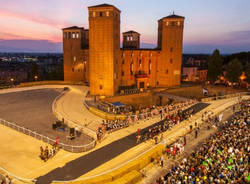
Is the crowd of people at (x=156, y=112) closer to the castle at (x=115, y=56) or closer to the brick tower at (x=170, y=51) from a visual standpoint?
the castle at (x=115, y=56)

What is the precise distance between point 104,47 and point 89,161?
29.6 meters

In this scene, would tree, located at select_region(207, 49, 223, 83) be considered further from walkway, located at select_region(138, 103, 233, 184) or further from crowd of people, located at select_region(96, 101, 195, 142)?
walkway, located at select_region(138, 103, 233, 184)

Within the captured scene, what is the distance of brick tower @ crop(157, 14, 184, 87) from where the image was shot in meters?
51.7

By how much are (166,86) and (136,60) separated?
35.6 ft

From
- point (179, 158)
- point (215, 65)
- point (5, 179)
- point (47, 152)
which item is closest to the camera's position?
point (5, 179)

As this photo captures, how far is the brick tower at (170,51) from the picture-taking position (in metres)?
51.7

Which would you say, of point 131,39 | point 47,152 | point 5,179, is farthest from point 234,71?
point 5,179

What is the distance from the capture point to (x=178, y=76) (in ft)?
178

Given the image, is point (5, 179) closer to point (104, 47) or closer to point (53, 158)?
point (53, 158)

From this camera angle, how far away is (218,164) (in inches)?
711

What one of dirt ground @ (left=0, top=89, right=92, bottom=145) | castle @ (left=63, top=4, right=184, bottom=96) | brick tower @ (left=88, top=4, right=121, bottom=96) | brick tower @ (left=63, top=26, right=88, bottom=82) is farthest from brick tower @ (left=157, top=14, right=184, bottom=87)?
dirt ground @ (left=0, top=89, right=92, bottom=145)

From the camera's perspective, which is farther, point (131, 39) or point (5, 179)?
point (131, 39)

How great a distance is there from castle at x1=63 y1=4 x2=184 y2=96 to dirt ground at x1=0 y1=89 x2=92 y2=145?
12190mm

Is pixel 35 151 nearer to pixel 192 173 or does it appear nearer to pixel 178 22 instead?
pixel 192 173
